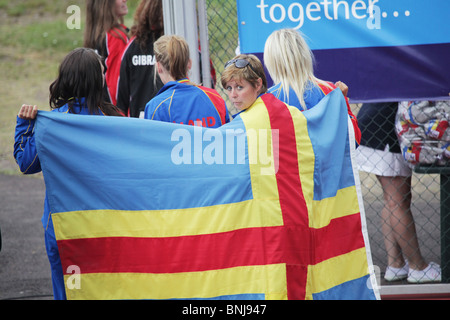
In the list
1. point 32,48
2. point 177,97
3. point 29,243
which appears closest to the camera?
point 177,97

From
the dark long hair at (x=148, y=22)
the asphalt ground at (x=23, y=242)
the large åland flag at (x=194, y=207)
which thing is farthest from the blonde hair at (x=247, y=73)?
the asphalt ground at (x=23, y=242)

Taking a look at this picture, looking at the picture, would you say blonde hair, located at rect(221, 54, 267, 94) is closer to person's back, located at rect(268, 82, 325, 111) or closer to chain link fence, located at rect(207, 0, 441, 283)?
person's back, located at rect(268, 82, 325, 111)

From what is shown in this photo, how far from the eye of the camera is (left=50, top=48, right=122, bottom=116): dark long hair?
3621mm

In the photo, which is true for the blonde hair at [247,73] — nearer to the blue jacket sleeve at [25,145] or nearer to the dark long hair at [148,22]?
the blue jacket sleeve at [25,145]

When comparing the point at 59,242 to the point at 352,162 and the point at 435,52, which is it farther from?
A: the point at 435,52

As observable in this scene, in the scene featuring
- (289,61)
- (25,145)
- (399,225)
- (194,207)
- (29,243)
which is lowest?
(29,243)

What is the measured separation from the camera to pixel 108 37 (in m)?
5.53

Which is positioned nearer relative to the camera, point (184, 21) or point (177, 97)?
point (177, 97)

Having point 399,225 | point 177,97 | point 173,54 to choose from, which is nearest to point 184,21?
point 173,54

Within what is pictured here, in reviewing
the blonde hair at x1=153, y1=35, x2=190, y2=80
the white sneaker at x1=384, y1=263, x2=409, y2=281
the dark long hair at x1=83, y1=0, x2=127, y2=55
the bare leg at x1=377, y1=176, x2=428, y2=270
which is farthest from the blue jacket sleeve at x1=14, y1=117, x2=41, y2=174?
the white sneaker at x1=384, y1=263, x2=409, y2=281

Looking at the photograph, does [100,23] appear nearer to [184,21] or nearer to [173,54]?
[184,21]

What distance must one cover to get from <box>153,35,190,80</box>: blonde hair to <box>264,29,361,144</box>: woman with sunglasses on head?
499 mm

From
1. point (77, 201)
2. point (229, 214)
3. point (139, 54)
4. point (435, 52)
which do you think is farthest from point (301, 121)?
point (139, 54)

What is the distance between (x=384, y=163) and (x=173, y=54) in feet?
6.85
